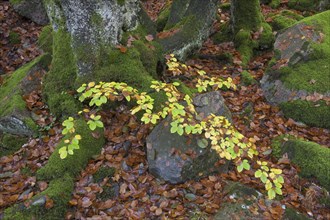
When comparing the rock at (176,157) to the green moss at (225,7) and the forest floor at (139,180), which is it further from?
the green moss at (225,7)

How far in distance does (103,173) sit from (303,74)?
4570 millimetres

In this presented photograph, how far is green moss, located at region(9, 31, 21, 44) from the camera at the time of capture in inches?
361

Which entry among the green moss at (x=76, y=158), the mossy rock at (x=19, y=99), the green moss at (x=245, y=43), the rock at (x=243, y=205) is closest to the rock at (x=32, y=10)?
the mossy rock at (x=19, y=99)

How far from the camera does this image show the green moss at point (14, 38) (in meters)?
9.17

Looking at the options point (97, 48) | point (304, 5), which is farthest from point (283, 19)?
point (97, 48)

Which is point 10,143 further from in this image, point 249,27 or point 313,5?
point 313,5

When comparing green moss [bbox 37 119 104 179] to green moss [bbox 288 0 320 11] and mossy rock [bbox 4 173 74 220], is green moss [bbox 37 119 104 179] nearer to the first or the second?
mossy rock [bbox 4 173 74 220]

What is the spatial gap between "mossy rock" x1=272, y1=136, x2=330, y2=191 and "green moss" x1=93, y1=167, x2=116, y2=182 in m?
2.69

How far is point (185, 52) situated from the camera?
7.75m

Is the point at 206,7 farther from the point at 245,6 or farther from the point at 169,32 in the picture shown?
the point at 245,6

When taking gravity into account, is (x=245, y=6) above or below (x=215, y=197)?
above

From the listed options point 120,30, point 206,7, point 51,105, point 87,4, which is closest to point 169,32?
point 206,7

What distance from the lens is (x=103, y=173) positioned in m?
5.04

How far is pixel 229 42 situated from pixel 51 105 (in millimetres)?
5209
